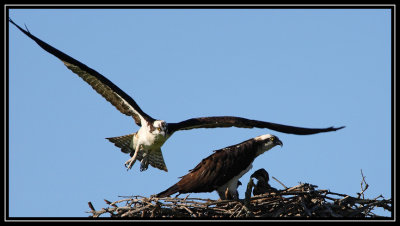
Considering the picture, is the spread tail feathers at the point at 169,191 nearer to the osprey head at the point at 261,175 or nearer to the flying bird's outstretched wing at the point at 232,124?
the osprey head at the point at 261,175

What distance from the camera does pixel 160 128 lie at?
12.4 metres

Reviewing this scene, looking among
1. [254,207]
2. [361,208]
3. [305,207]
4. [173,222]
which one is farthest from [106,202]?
[361,208]

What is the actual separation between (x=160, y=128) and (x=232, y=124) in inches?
50.4

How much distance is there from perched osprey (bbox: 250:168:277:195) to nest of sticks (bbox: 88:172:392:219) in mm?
435

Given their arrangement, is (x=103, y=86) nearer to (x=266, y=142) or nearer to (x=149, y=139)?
(x=149, y=139)

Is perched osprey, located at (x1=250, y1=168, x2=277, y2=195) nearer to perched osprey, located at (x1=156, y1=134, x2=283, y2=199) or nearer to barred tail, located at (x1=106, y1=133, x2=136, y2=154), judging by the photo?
perched osprey, located at (x1=156, y1=134, x2=283, y2=199)

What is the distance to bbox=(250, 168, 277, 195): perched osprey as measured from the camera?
11101 mm

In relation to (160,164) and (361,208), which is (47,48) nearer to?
(160,164)

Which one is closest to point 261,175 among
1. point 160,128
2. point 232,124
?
point 232,124

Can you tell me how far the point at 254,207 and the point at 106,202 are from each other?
2230 mm

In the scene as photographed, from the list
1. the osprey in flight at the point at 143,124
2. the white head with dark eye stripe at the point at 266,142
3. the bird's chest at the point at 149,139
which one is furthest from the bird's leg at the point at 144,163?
the white head with dark eye stripe at the point at 266,142

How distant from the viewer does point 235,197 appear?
36.4ft

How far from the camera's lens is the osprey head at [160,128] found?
12.4m

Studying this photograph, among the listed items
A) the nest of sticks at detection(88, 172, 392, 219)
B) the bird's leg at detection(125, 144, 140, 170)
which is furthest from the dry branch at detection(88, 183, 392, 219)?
the bird's leg at detection(125, 144, 140, 170)
